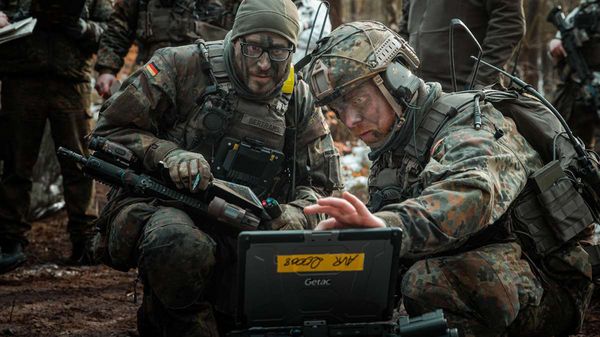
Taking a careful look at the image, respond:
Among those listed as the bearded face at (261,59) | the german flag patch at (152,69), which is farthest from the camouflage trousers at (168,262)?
the bearded face at (261,59)

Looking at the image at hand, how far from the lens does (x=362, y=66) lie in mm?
3398

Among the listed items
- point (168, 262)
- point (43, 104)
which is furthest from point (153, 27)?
point (168, 262)

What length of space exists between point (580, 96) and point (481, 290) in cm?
442

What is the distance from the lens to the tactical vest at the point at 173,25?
5.89 meters

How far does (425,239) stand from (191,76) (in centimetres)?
192

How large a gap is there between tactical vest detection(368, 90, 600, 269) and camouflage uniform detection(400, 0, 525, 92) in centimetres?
177

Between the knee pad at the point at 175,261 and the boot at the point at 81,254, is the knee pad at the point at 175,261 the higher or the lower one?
the higher one

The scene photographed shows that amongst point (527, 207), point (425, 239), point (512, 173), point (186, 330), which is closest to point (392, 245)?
point (425, 239)

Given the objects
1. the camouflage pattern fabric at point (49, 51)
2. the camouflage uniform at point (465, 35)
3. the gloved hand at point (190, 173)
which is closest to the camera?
the gloved hand at point (190, 173)

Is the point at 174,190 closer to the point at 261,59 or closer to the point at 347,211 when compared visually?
the point at 261,59

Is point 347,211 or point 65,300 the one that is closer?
point 347,211

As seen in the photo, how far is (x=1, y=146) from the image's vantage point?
21.4ft

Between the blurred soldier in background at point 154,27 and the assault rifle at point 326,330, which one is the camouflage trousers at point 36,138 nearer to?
the blurred soldier in background at point 154,27

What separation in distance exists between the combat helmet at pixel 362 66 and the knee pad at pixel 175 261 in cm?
90
